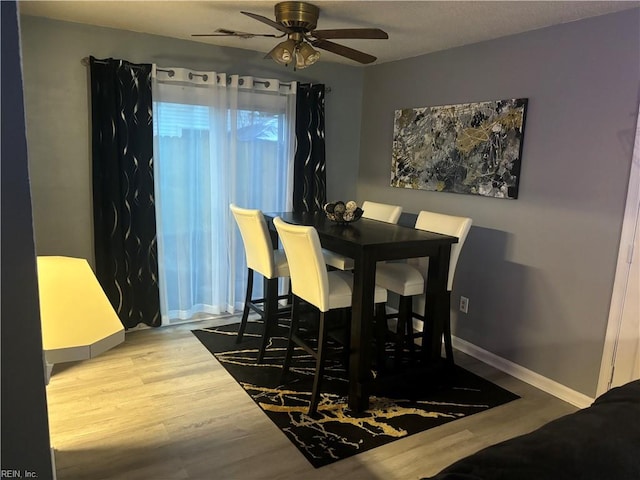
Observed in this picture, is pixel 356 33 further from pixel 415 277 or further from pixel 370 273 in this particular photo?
pixel 415 277

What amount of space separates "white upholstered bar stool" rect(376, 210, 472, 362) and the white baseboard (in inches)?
18.2

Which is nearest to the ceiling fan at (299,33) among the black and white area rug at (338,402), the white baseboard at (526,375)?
the black and white area rug at (338,402)

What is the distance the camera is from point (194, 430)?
7.97 feet

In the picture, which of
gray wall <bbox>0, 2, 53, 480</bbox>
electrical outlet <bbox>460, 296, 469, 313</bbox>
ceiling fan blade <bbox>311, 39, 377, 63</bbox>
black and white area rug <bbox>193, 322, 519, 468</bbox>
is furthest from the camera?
electrical outlet <bbox>460, 296, 469, 313</bbox>

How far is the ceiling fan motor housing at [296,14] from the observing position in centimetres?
256

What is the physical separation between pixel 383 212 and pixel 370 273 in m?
1.30

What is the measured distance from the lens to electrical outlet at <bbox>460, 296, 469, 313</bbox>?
3.57 metres

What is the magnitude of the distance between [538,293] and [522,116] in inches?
46.3

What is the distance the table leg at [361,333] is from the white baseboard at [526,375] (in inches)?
47.1

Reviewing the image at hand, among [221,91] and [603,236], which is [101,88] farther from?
[603,236]

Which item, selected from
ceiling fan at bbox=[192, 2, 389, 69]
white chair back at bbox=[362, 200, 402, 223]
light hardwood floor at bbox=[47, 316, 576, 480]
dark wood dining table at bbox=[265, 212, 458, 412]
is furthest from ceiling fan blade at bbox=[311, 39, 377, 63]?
light hardwood floor at bbox=[47, 316, 576, 480]

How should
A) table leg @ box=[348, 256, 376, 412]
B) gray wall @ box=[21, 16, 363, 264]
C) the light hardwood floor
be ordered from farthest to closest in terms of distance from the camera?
gray wall @ box=[21, 16, 363, 264], table leg @ box=[348, 256, 376, 412], the light hardwood floor

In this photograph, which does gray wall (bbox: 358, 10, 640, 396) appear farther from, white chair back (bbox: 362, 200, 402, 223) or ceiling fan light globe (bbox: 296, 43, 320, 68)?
ceiling fan light globe (bbox: 296, 43, 320, 68)

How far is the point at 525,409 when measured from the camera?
2.76 meters
